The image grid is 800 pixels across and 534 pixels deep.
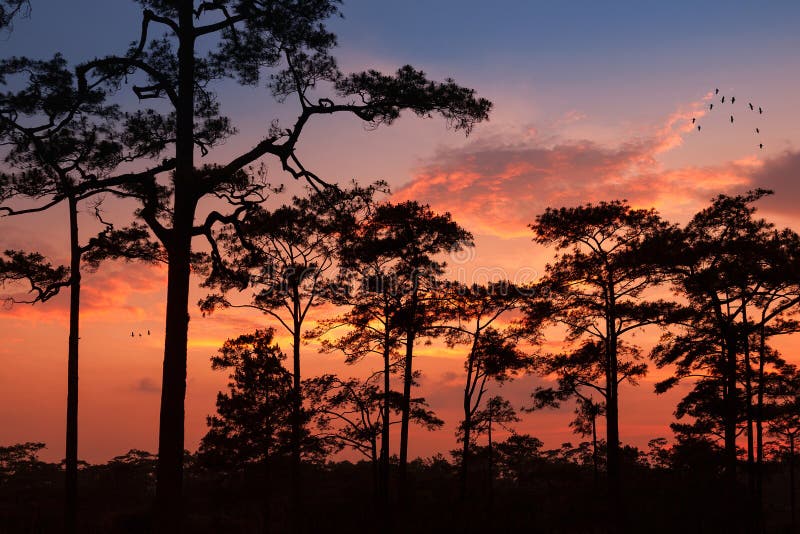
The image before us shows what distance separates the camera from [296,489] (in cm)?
2481

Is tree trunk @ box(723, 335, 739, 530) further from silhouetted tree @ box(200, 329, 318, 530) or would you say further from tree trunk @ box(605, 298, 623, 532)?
silhouetted tree @ box(200, 329, 318, 530)

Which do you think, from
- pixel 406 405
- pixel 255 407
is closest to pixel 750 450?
A: pixel 406 405

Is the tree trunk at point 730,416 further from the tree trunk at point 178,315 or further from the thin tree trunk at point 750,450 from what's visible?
the tree trunk at point 178,315

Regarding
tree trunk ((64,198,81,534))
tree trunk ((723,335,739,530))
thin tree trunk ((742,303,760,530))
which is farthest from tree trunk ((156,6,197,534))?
tree trunk ((723,335,739,530))

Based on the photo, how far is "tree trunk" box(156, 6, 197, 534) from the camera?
1142 cm

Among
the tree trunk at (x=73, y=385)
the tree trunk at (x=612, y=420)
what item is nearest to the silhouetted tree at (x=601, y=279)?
the tree trunk at (x=612, y=420)

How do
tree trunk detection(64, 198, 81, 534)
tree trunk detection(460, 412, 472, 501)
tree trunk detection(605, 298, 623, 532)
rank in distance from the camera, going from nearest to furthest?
tree trunk detection(64, 198, 81, 534) → tree trunk detection(605, 298, 623, 532) → tree trunk detection(460, 412, 472, 501)

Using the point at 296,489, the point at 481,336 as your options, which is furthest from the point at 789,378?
the point at 296,489

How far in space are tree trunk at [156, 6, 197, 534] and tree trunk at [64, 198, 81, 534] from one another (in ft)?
28.6

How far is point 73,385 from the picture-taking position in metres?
19.6

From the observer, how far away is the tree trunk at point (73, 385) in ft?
60.8

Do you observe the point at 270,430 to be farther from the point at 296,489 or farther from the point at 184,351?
the point at 184,351

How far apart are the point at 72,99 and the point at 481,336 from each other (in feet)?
62.8

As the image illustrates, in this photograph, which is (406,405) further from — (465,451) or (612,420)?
(612,420)
